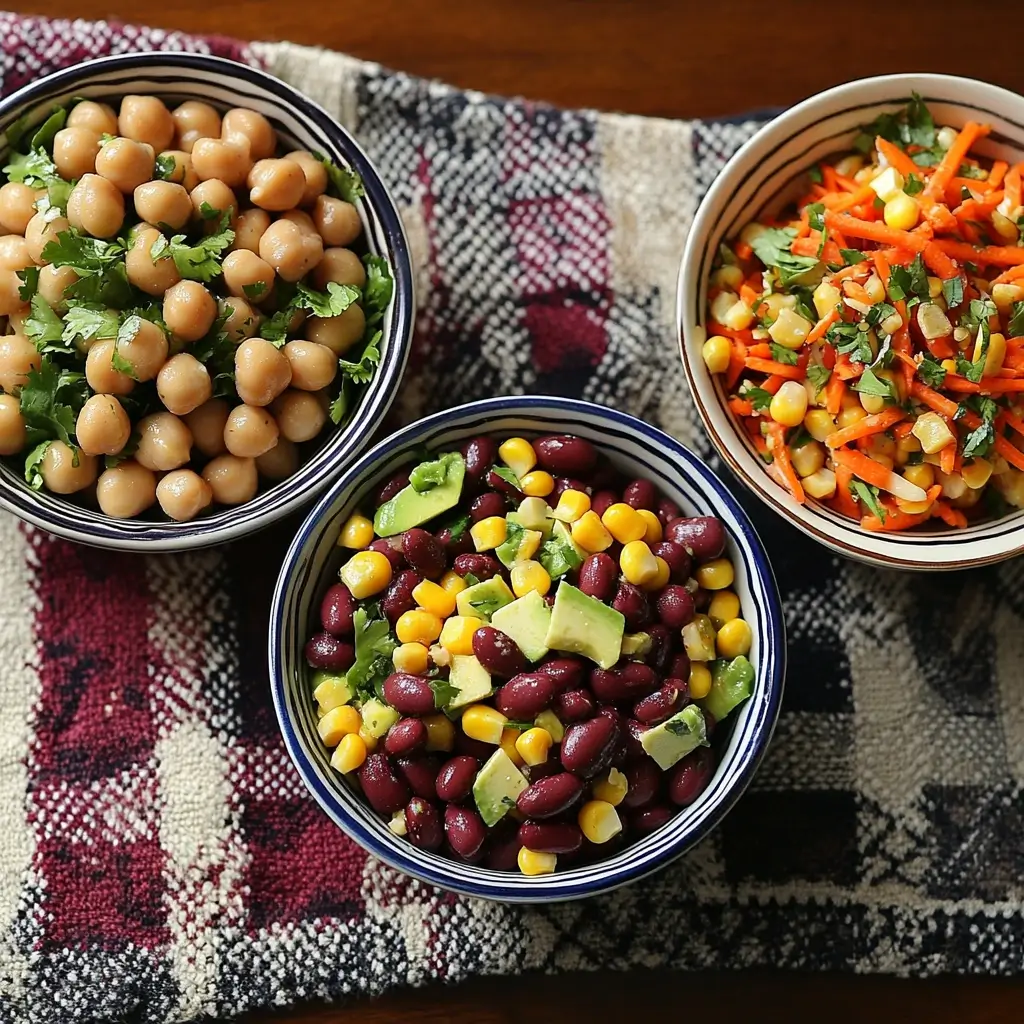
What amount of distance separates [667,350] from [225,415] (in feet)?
2.49

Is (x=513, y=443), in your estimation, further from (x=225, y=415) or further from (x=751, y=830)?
(x=751, y=830)

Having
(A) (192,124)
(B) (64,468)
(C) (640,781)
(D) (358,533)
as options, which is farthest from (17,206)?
(C) (640,781)

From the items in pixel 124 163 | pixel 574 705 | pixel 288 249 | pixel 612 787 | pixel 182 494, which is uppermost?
pixel 124 163

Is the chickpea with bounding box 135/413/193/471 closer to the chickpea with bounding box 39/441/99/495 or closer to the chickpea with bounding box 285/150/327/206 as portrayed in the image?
the chickpea with bounding box 39/441/99/495

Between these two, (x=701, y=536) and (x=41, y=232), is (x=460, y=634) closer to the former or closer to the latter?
(x=701, y=536)

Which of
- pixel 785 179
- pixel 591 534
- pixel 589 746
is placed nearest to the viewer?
pixel 589 746

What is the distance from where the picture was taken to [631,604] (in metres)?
1.55

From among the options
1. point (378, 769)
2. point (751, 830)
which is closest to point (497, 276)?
point (378, 769)

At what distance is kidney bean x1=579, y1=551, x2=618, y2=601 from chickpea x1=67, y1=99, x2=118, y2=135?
978 millimetres

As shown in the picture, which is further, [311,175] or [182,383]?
[311,175]

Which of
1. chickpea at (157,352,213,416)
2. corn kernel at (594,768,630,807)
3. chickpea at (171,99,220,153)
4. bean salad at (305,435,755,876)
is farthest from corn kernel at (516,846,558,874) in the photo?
chickpea at (171,99,220,153)

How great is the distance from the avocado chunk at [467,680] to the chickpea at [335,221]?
67cm

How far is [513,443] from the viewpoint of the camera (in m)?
1.68

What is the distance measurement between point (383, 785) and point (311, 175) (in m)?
0.92
